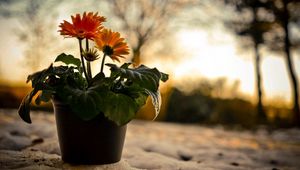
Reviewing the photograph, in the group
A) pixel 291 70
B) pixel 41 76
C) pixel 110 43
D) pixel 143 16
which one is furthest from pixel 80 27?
pixel 143 16

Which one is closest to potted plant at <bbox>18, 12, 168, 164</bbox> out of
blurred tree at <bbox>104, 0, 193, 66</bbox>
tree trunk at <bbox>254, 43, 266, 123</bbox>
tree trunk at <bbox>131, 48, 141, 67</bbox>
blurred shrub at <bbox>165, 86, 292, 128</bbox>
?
blurred shrub at <bbox>165, 86, 292, 128</bbox>

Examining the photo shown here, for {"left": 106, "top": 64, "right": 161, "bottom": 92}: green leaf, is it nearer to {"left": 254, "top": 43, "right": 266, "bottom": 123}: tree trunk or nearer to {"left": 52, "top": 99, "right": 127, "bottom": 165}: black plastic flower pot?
{"left": 52, "top": 99, "right": 127, "bottom": 165}: black plastic flower pot

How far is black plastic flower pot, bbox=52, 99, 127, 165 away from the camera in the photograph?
172 centimetres

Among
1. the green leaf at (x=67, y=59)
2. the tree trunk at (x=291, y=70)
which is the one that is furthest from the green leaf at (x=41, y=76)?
the tree trunk at (x=291, y=70)

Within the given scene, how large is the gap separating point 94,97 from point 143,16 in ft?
27.7

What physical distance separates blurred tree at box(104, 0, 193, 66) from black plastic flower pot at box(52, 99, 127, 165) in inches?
305

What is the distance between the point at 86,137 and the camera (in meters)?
1.72

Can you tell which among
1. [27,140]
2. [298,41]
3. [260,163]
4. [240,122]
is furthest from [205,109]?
[27,140]

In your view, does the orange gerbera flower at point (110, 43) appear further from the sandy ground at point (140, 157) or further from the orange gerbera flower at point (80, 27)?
the sandy ground at point (140, 157)

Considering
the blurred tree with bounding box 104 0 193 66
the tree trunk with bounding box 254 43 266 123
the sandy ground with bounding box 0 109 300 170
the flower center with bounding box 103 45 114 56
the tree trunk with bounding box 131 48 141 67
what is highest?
the blurred tree with bounding box 104 0 193 66

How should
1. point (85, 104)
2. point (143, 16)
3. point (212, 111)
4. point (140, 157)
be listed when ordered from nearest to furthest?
point (85, 104) → point (140, 157) → point (212, 111) → point (143, 16)

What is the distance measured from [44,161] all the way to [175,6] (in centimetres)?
835

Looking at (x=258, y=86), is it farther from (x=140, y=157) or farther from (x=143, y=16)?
(x=140, y=157)

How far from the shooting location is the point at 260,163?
2.83 m
